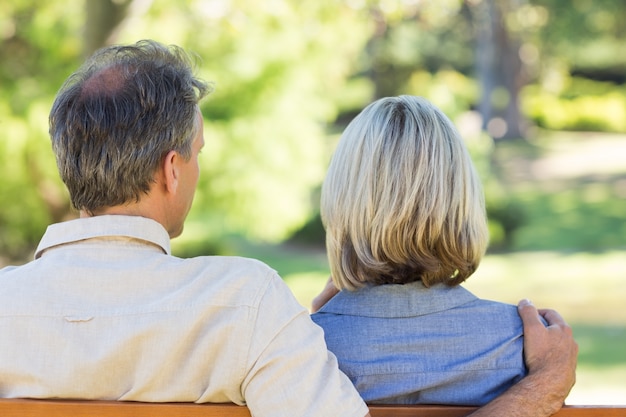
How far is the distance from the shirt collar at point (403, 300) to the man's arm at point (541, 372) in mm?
163

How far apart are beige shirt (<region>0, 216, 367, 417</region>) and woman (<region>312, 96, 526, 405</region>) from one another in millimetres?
251

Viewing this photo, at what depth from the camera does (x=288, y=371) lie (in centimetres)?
183

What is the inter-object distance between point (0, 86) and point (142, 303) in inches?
330

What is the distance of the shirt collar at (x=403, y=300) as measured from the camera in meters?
2.18

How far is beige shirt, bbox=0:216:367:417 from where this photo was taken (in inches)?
72.5

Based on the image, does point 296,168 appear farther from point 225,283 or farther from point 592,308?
point 225,283

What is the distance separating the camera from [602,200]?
2083cm

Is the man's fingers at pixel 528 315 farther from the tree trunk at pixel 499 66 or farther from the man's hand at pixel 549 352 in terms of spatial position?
the tree trunk at pixel 499 66

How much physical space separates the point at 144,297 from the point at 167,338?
10 cm

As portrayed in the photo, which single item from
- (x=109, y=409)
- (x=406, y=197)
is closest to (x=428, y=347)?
(x=406, y=197)

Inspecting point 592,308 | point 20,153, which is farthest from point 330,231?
point 592,308

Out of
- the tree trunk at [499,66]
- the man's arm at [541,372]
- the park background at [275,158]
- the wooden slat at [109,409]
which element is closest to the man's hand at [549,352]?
the man's arm at [541,372]

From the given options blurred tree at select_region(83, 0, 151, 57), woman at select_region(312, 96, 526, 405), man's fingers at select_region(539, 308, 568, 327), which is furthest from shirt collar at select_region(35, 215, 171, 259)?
blurred tree at select_region(83, 0, 151, 57)

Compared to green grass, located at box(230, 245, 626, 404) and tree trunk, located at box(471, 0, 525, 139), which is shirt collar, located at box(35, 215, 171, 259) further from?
tree trunk, located at box(471, 0, 525, 139)
